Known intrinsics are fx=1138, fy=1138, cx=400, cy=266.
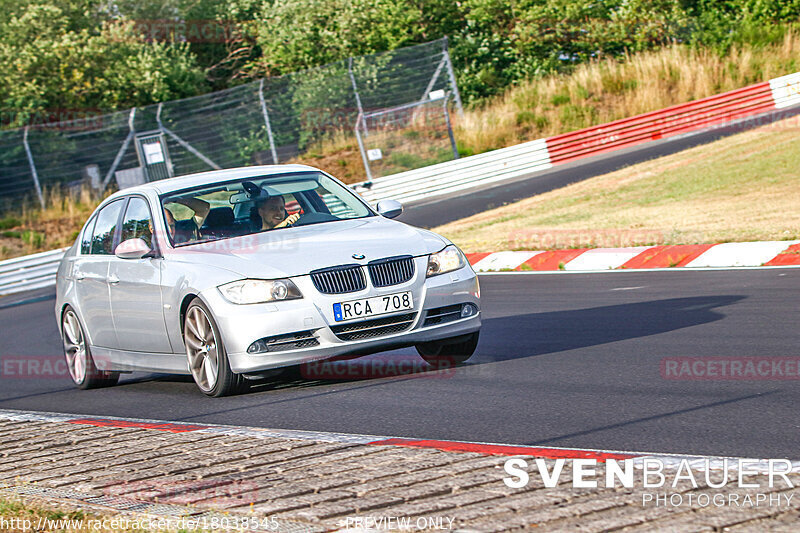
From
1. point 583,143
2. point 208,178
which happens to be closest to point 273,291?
point 208,178

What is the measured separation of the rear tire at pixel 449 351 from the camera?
27.4 ft

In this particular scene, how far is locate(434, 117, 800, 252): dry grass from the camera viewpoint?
15.2 metres

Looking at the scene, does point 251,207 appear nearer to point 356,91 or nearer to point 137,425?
point 137,425

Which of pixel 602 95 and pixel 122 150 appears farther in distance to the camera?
pixel 602 95

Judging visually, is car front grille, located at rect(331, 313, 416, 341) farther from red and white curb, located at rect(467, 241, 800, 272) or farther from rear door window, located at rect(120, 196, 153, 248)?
A: red and white curb, located at rect(467, 241, 800, 272)

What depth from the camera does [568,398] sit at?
21.9 ft

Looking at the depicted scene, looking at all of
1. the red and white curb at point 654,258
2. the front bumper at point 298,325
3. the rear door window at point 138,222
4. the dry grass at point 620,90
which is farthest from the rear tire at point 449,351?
the dry grass at point 620,90

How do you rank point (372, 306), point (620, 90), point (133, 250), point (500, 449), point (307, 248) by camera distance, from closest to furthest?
1. point (500, 449)
2. point (372, 306)
3. point (307, 248)
4. point (133, 250)
5. point (620, 90)

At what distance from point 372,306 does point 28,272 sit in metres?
19.6

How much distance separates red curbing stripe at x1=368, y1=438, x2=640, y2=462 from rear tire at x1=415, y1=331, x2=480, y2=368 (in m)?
2.83

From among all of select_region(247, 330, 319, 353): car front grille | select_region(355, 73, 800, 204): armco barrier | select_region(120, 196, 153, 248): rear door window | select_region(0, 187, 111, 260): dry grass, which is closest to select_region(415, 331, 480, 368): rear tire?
select_region(247, 330, 319, 353): car front grille

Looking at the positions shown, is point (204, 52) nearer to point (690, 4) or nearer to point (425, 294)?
point (690, 4)

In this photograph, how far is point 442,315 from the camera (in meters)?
7.90

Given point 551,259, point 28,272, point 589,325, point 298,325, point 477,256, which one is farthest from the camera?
point 28,272
